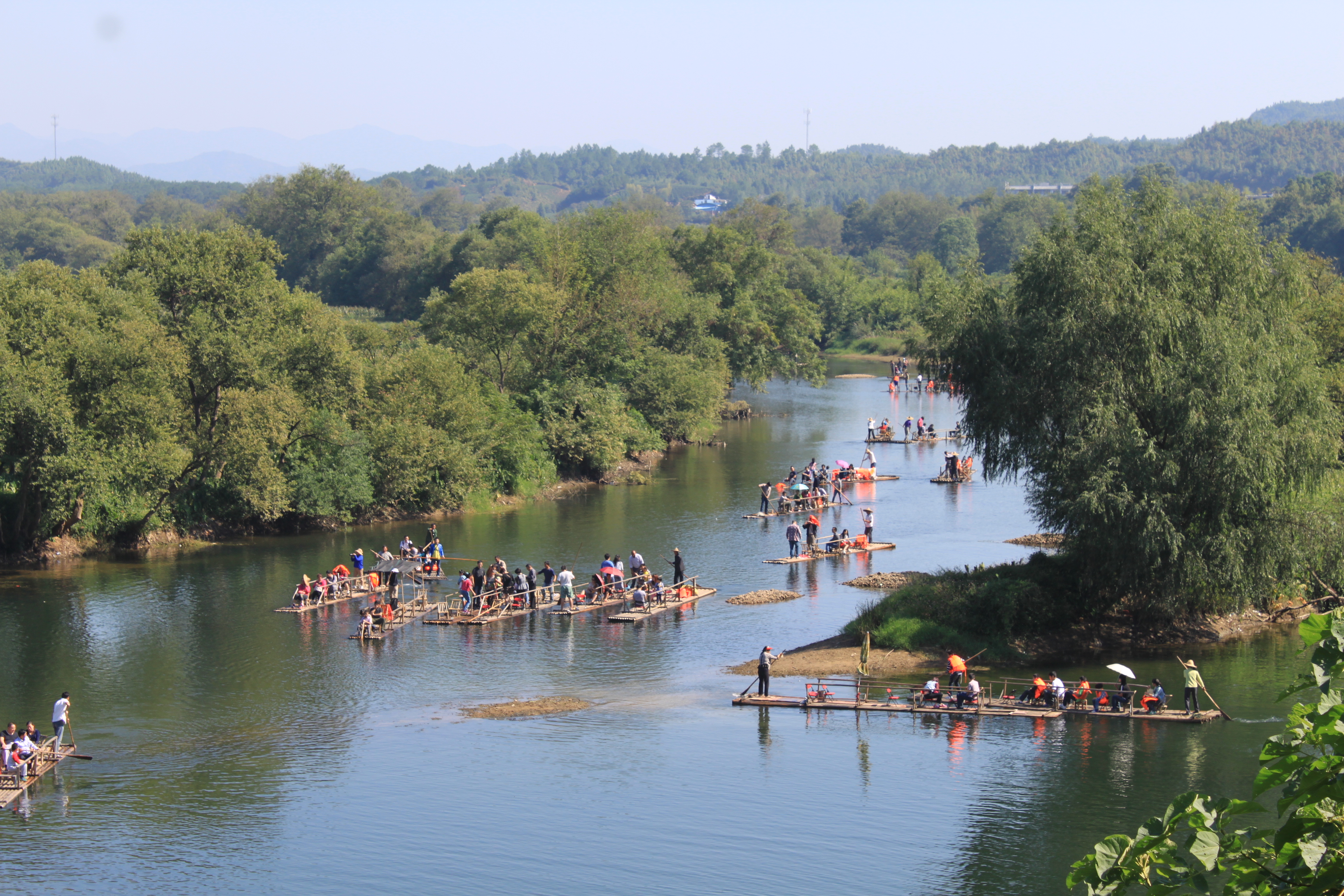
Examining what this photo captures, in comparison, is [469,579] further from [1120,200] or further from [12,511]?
[1120,200]

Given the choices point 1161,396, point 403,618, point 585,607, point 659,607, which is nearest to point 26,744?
point 403,618

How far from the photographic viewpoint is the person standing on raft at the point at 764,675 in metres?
32.9

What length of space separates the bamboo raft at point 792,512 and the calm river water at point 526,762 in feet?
42.4

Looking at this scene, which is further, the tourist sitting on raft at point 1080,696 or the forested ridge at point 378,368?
the forested ridge at point 378,368

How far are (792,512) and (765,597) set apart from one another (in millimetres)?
17636

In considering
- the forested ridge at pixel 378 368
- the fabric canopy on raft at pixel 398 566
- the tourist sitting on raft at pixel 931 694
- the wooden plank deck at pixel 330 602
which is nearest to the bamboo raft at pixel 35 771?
the wooden plank deck at pixel 330 602

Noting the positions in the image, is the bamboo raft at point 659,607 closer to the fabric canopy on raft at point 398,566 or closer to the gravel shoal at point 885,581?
the gravel shoal at point 885,581

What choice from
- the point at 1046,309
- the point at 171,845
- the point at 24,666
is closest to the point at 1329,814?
the point at 171,845

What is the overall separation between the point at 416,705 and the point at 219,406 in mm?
24815

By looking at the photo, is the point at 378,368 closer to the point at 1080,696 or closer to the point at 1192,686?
the point at 1080,696

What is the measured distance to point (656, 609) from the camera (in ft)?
143

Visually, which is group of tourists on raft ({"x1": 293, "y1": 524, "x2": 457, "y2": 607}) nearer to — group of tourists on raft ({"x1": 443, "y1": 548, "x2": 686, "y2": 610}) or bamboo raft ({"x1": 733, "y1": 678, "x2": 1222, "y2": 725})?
group of tourists on raft ({"x1": 443, "y1": 548, "x2": 686, "y2": 610})

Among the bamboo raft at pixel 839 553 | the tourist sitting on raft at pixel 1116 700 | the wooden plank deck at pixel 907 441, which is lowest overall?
the tourist sitting on raft at pixel 1116 700

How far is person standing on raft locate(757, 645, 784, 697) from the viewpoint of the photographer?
32.9 meters
